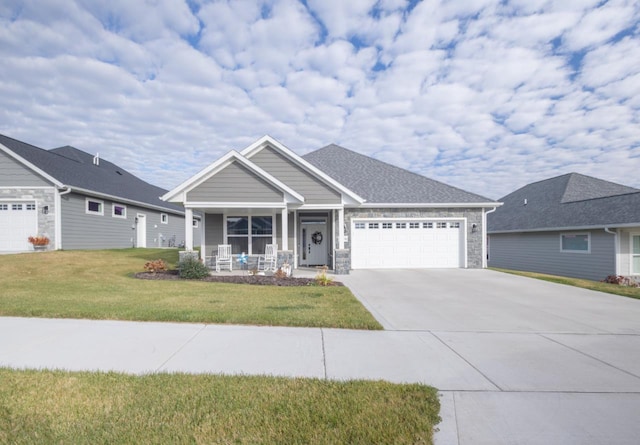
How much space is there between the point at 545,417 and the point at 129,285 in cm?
1039

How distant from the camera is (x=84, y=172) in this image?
2041cm

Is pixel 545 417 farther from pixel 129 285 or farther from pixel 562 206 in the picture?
pixel 562 206

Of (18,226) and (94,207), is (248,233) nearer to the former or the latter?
(94,207)

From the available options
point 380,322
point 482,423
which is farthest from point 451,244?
point 482,423

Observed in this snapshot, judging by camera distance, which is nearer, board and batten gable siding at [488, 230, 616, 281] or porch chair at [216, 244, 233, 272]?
porch chair at [216, 244, 233, 272]

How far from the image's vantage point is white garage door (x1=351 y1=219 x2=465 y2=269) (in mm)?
16438

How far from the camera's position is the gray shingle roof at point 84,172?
17.2 meters

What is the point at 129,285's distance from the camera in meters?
10.2

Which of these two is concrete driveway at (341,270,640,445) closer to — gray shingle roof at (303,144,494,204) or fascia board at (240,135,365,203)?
fascia board at (240,135,365,203)

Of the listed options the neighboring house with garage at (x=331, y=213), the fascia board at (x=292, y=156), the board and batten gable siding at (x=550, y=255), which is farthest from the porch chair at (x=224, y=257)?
the board and batten gable siding at (x=550, y=255)

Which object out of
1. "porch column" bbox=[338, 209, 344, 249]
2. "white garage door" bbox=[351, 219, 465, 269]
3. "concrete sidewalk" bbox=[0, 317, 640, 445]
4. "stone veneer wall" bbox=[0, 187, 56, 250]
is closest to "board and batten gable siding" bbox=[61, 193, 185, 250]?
"stone veneer wall" bbox=[0, 187, 56, 250]

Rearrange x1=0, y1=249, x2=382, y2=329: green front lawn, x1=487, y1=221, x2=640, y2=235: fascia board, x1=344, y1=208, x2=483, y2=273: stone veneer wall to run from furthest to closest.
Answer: x1=344, y1=208, x2=483, y2=273: stone veneer wall < x1=487, y1=221, x2=640, y2=235: fascia board < x1=0, y1=249, x2=382, y2=329: green front lawn

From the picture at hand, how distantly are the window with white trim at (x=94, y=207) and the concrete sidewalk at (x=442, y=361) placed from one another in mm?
14325

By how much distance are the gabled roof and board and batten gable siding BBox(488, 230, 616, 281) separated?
0.70m
